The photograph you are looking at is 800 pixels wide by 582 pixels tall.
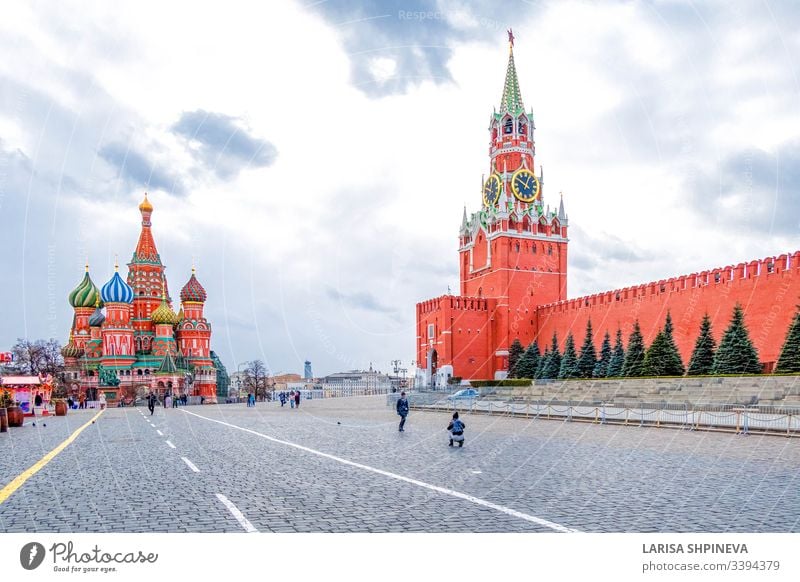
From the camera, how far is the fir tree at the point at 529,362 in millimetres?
45375

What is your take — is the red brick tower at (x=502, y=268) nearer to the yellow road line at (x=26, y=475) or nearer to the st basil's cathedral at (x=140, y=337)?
the st basil's cathedral at (x=140, y=337)

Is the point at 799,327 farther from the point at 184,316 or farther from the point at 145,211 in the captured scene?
the point at 145,211

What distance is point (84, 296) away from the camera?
62.1m

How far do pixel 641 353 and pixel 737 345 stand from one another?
6.71m

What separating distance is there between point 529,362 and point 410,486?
3968 centimetres

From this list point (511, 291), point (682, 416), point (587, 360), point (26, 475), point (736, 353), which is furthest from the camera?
point (511, 291)

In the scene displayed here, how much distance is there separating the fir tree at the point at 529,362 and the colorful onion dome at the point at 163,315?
105ft

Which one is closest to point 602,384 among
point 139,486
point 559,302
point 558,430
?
point 558,430

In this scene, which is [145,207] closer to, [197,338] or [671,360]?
[197,338]

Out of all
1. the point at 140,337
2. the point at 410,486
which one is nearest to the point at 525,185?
the point at 140,337

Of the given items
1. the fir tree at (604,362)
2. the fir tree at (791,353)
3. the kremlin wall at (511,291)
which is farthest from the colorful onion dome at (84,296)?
the fir tree at (791,353)

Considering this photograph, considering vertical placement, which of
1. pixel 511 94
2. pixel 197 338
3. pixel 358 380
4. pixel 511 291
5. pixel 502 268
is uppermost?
pixel 511 94

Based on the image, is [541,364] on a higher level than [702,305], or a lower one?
lower

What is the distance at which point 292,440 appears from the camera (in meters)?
13.4
